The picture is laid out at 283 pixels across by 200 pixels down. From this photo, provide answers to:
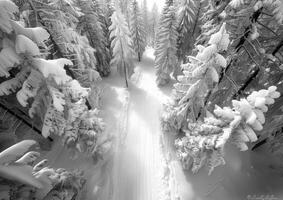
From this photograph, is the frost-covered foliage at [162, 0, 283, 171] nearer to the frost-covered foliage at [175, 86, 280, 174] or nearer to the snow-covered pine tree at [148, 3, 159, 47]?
the frost-covered foliage at [175, 86, 280, 174]

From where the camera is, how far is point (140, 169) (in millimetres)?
13891

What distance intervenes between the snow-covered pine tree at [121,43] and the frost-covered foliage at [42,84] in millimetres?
11813

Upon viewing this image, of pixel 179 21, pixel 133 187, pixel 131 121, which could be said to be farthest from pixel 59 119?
pixel 179 21

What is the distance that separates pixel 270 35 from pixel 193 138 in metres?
7.17

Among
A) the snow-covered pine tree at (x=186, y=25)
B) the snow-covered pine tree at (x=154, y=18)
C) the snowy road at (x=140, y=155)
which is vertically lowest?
the snowy road at (x=140, y=155)

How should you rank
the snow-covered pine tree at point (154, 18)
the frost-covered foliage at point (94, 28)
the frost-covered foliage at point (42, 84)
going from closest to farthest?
the frost-covered foliage at point (42, 84)
the frost-covered foliage at point (94, 28)
the snow-covered pine tree at point (154, 18)

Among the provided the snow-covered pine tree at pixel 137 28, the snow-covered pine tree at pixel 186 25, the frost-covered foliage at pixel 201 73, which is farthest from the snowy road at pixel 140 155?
the snow-covered pine tree at pixel 137 28

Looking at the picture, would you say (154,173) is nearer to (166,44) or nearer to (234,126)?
(234,126)

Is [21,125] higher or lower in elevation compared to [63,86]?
lower

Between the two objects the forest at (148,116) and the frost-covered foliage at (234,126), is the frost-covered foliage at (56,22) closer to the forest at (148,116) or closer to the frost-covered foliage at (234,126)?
the forest at (148,116)

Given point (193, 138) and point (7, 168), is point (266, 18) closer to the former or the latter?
point (193, 138)

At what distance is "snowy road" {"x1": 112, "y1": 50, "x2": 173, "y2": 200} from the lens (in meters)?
12.7

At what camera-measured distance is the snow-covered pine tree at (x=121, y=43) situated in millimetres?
18136

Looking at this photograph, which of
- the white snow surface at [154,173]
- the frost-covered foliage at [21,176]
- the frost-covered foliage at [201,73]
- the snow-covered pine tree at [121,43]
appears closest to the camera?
the frost-covered foliage at [21,176]
